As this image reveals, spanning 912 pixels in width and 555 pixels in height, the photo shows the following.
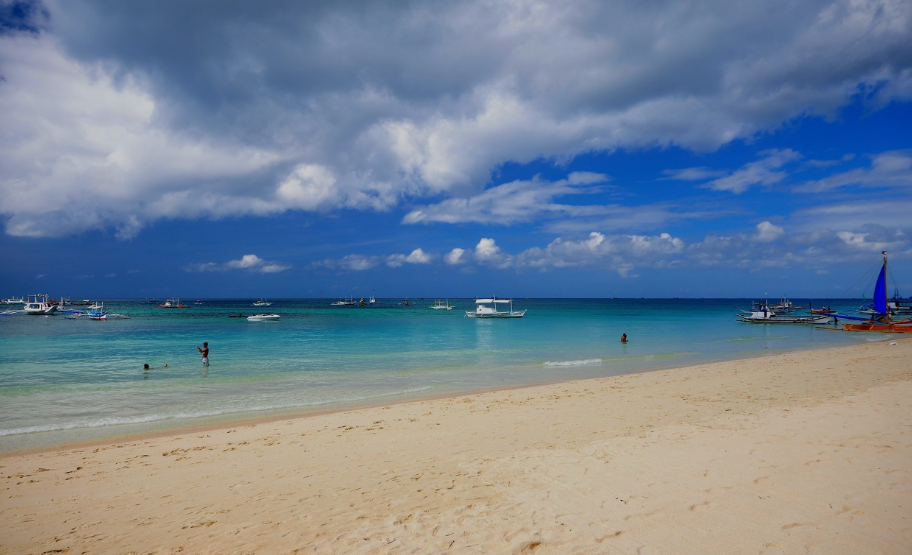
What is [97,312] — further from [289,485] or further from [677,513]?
[677,513]

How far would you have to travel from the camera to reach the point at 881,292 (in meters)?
47.4

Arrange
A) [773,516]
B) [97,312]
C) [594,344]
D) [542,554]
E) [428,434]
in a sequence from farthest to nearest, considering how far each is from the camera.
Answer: [97,312]
[594,344]
[428,434]
[773,516]
[542,554]

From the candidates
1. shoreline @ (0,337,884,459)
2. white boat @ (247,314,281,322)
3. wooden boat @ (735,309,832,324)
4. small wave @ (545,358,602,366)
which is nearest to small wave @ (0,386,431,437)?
shoreline @ (0,337,884,459)

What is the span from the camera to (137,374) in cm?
2172

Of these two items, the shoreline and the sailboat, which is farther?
the sailboat

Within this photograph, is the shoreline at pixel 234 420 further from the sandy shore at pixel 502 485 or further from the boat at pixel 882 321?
the boat at pixel 882 321

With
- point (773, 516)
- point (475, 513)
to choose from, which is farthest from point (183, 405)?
point (773, 516)

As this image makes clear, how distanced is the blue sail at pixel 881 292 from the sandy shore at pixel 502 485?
44.6m

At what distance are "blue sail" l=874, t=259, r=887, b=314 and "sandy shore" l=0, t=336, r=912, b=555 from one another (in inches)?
1758

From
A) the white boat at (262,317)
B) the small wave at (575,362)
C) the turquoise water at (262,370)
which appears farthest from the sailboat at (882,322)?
the white boat at (262,317)

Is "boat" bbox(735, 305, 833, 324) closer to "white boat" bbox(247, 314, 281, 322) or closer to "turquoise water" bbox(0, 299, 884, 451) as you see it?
"turquoise water" bbox(0, 299, 884, 451)

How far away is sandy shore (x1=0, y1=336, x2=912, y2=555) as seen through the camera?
5281mm

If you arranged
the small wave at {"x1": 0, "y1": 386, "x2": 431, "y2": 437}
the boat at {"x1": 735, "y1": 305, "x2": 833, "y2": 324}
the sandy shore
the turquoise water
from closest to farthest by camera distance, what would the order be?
the sandy shore < the small wave at {"x1": 0, "y1": 386, "x2": 431, "y2": 437} < the turquoise water < the boat at {"x1": 735, "y1": 305, "x2": 833, "y2": 324}

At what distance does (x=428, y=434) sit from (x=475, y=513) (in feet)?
15.9
